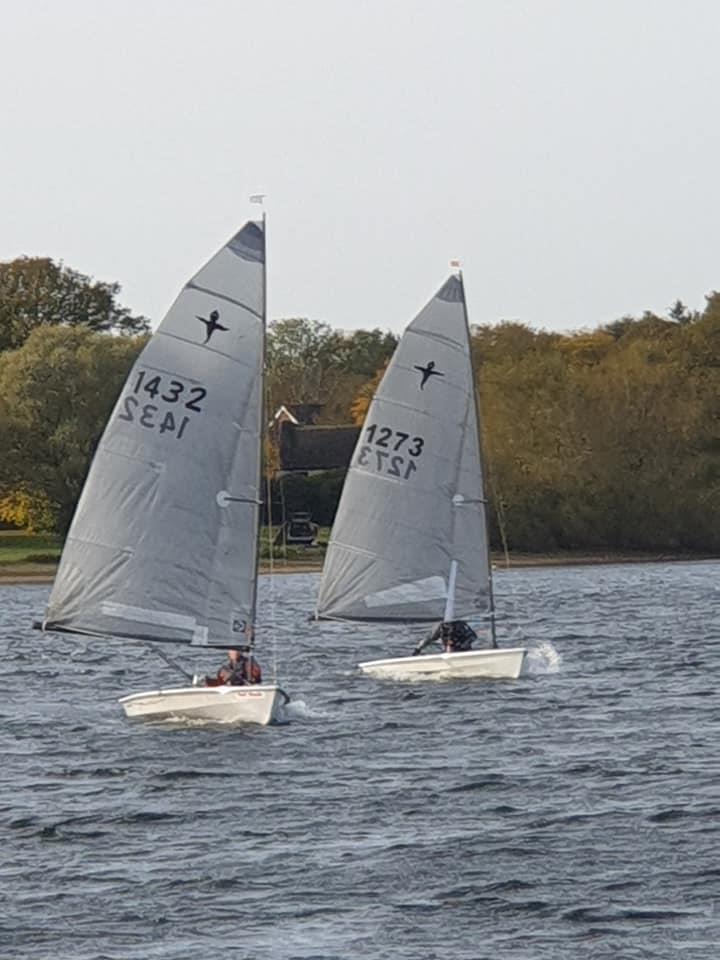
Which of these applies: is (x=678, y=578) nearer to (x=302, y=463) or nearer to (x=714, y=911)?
(x=302, y=463)

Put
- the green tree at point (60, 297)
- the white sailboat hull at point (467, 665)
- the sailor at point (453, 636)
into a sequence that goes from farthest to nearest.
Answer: the green tree at point (60, 297) → the sailor at point (453, 636) → the white sailboat hull at point (467, 665)

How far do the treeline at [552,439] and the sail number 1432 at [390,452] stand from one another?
5330 centimetres

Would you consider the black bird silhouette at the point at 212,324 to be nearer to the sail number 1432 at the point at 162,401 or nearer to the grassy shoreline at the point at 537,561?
the sail number 1432 at the point at 162,401

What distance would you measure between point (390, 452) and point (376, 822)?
1844 cm

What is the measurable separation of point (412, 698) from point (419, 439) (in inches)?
236

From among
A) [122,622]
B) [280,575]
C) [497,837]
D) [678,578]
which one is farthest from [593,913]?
[280,575]

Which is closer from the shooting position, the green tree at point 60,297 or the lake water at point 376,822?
the lake water at point 376,822

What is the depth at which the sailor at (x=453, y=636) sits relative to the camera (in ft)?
152

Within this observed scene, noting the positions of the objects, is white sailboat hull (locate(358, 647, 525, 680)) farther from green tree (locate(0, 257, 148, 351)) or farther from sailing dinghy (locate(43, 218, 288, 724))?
green tree (locate(0, 257, 148, 351))

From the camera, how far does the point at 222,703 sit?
36719 millimetres

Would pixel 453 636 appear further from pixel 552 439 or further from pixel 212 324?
pixel 552 439

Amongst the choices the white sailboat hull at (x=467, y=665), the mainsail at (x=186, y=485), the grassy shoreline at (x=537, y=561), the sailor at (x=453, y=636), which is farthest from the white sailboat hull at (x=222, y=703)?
the grassy shoreline at (x=537, y=561)

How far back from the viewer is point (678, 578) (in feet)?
309

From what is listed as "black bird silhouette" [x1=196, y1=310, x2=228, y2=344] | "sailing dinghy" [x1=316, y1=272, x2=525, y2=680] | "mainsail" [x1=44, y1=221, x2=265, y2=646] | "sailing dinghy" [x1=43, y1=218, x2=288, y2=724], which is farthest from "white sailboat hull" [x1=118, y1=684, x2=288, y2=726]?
"sailing dinghy" [x1=316, y1=272, x2=525, y2=680]
